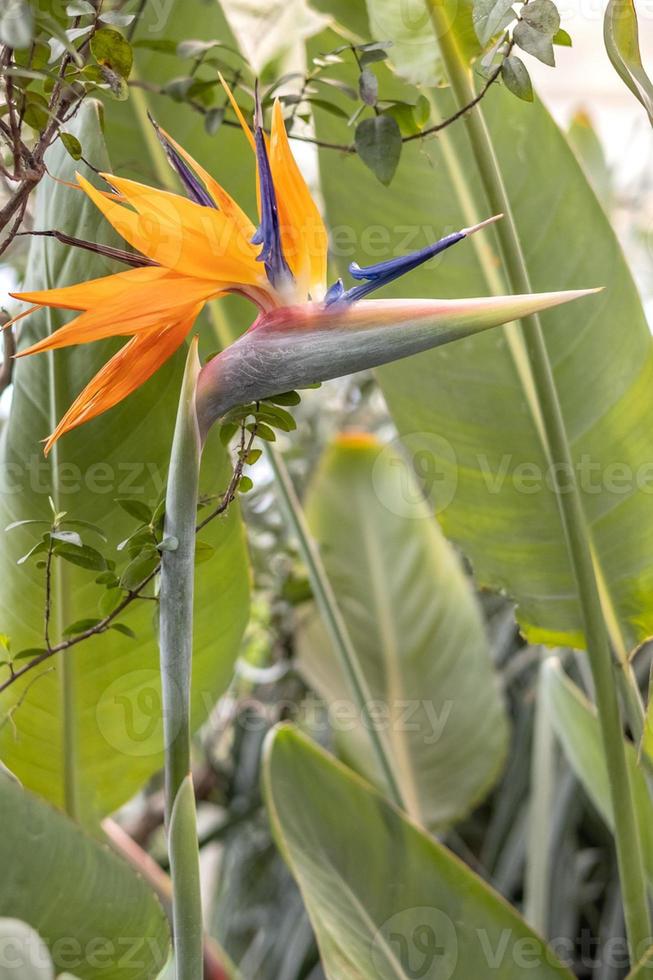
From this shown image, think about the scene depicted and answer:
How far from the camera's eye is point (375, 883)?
565 millimetres

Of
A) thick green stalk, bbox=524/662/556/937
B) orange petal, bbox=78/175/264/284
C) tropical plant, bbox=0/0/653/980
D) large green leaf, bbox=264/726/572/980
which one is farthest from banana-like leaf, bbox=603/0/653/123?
thick green stalk, bbox=524/662/556/937

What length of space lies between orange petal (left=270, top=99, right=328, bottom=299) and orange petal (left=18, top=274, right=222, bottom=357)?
0.12ft

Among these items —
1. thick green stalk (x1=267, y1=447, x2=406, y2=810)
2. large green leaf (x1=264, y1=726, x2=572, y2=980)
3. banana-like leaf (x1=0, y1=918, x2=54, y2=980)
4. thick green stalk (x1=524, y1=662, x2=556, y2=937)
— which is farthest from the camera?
thick green stalk (x1=524, y1=662, x2=556, y2=937)

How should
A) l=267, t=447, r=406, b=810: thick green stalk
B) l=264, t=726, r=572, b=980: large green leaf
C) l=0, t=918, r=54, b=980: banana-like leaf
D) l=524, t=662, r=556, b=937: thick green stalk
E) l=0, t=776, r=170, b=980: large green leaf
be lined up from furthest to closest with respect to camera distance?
l=524, t=662, r=556, b=937: thick green stalk
l=267, t=447, r=406, b=810: thick green stalk
l=264, t=726, r=572, b=980: large green leaf
l=0, t=776, r=170, b=980: large green leaf
l=0, t=918, r=54, b=980: banana-like leaf

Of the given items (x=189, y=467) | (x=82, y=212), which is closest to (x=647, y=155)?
(x=82, y=212)

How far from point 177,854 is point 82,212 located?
0.30 m

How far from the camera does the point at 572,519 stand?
0.53m

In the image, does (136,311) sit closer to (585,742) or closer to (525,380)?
(525,380)

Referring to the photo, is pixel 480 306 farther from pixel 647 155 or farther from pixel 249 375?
pixel 647 155

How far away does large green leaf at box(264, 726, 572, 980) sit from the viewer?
54cm

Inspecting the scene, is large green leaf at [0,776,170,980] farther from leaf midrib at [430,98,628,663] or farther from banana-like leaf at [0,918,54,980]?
leaf midrib at [430,98,628,663]

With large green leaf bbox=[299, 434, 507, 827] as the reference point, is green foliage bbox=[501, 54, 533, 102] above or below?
above
